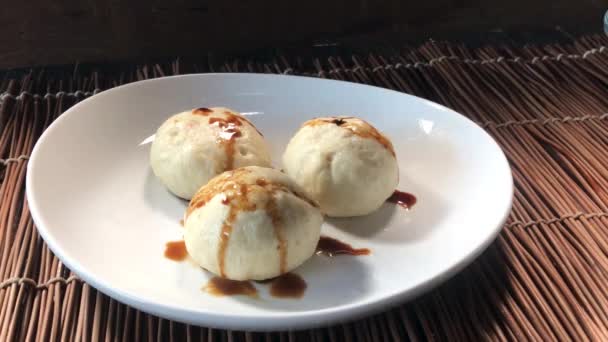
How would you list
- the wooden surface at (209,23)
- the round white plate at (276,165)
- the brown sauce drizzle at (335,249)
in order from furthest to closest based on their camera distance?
1. the wooden surface at (209,23)
2. the brown sauce drizzle at (335,249)
3. the round white plate at (276,165)

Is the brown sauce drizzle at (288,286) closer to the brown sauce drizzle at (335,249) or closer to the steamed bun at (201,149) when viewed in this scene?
the brown sauce drizzle at (335,249)

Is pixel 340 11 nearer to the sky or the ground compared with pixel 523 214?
nearer to the sky

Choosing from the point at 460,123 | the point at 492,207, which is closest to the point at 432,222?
the point at 492,207

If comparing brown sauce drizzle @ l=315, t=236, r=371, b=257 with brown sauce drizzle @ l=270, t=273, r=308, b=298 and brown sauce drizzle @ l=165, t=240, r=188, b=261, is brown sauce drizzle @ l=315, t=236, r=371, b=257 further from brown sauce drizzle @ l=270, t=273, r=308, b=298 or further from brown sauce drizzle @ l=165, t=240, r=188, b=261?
brown sauce drizzle @ l=165, t=240, r=188, b=261

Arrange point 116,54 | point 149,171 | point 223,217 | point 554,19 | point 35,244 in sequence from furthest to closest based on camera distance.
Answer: point 554,19
point 116,54
point 149,171
point 35,244
point 223,217

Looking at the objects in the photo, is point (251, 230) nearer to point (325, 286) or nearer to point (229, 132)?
point (325, 286)

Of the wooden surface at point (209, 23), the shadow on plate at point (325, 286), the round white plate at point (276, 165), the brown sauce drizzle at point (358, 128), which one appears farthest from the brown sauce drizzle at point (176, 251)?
the wooden surface at point (209, 23)

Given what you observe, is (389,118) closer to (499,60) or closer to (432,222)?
(432,222)
